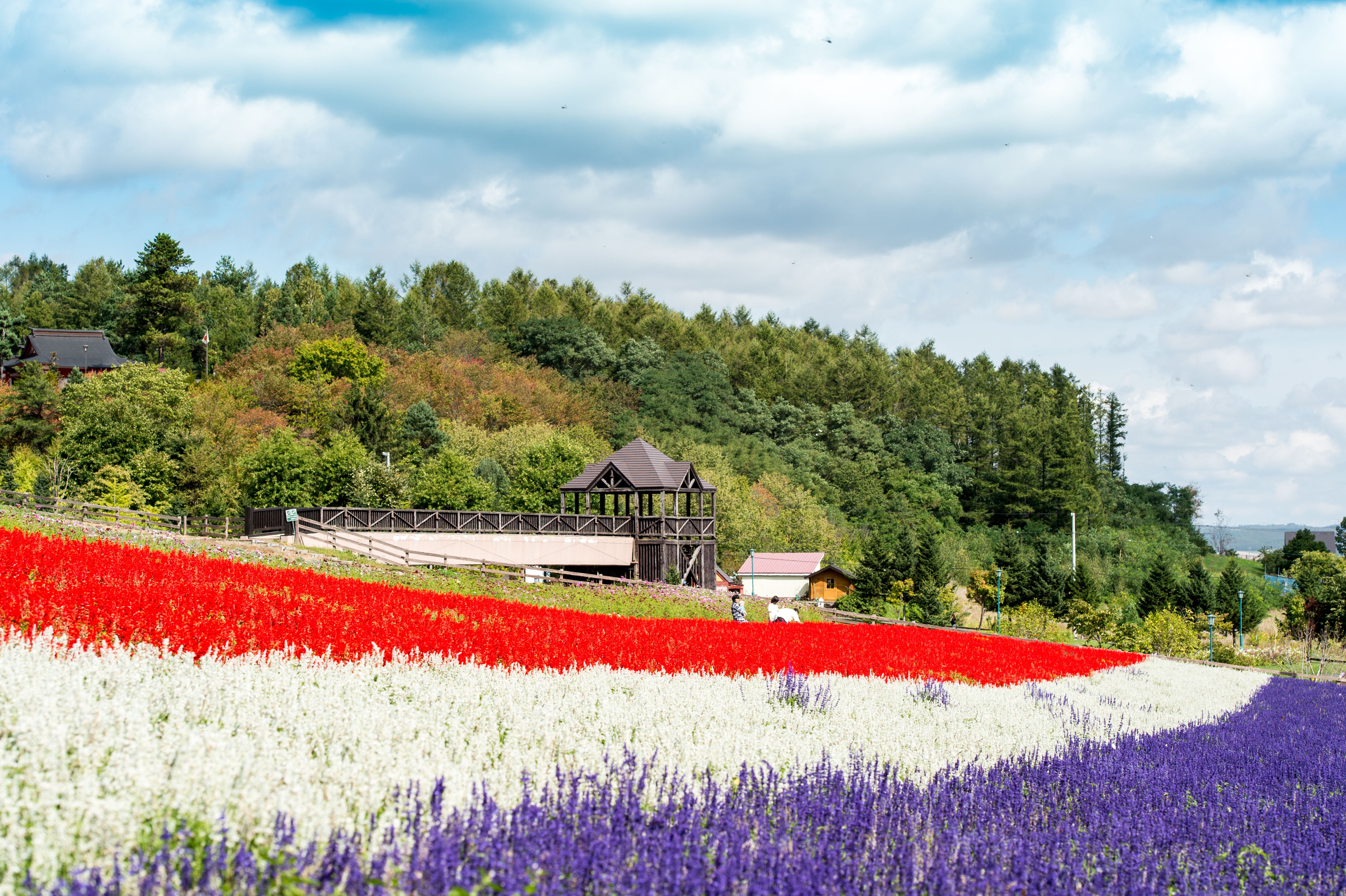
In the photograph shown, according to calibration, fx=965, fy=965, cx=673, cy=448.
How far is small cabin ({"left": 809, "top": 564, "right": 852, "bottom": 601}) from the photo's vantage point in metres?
67.8

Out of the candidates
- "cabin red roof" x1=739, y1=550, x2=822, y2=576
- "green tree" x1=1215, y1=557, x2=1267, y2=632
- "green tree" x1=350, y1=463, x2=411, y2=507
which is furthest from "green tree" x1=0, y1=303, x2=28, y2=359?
"green tree" x1=1215, y1=557, x2=1267, y2=632

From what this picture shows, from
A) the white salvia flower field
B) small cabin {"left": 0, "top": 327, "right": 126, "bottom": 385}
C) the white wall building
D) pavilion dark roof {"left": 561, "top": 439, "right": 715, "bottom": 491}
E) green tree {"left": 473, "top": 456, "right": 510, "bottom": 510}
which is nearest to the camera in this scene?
the white salvia flower field

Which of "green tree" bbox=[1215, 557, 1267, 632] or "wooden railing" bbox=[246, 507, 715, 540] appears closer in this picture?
"wooden railing" bbox=[246, 507, 715, 540]

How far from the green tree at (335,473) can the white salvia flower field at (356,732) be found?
40.9m

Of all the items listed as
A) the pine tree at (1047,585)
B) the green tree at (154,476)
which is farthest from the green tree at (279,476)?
the pine tree at (1047,585)

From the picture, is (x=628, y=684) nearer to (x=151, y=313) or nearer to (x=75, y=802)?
(x=75, y=802)

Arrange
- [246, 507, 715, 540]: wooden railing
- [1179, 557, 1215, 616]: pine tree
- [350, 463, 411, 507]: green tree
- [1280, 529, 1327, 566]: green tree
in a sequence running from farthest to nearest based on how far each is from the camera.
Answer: [1280, 529, 1327, 566]: green tree < [1179, 557, 1215, 616]: pine tree < [350, 463, 411, 507]: green tree < [246, 507, 715, 540]: wooden railing

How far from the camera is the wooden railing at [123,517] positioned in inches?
1264

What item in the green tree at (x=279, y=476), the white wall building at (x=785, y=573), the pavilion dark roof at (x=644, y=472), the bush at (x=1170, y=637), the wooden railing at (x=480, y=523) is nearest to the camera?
the wooden railing at (x=480, y=523)

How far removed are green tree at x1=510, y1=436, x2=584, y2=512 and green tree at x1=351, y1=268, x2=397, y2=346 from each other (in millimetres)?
29401

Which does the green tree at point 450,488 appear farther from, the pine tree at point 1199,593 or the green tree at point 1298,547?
the green tree at point 1298,547

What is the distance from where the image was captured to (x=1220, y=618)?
52.2 m

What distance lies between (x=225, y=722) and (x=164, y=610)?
3886mm

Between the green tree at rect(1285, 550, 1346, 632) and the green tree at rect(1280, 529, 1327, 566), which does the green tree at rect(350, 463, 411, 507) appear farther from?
the green tree at rect(1280, 529, 1327, 566)
